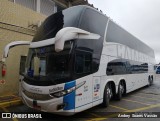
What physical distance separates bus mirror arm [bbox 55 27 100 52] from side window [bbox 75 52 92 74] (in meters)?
0.54

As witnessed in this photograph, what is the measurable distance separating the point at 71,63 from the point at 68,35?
0.81m

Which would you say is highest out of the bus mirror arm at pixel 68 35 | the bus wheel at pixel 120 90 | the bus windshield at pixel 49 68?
the bus mirror arm at pixel 68 35

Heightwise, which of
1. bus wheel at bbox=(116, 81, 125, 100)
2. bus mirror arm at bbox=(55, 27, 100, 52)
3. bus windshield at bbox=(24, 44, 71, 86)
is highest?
bus mirror arm at bbox=(55, 27, 100, 52)

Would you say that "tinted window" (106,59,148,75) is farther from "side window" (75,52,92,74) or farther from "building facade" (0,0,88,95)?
"building facade" (0,0,88,95)

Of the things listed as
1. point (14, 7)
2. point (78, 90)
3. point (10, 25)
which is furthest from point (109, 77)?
point (14, 7)

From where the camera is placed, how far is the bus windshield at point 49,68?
5426mm

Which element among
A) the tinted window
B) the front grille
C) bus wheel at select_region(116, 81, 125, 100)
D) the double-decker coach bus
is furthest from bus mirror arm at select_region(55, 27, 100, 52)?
bus wheel at select_region(116, 81, 125, 100)

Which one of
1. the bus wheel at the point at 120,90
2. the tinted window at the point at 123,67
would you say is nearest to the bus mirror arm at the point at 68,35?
the tinted window at the point at 123,67

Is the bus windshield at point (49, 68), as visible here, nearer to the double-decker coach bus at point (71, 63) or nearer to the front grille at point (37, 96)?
the double-decker coach bus at point (71, 63)

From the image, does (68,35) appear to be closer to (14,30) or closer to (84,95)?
(84,95)

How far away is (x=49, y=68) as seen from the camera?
5652 millimetres

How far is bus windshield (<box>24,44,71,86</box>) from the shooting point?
5426 millimetres

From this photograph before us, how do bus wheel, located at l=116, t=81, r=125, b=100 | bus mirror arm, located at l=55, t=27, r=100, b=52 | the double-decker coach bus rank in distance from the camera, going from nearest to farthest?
bus mirror arm, located at l=55, t=27, r=100, b=52, the double-decker coach bus, bus wheel, located at l=116, t=81, r=125, b=100

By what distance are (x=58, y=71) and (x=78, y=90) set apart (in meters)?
0.81
